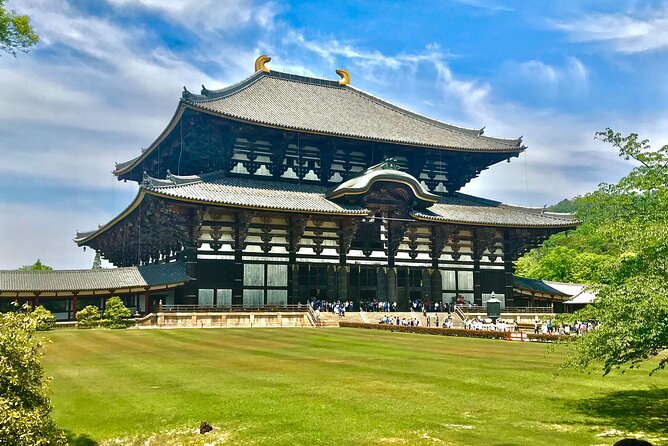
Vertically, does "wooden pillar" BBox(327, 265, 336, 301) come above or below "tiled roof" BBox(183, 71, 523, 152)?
below

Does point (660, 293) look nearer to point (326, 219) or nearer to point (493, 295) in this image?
point (326, 219)

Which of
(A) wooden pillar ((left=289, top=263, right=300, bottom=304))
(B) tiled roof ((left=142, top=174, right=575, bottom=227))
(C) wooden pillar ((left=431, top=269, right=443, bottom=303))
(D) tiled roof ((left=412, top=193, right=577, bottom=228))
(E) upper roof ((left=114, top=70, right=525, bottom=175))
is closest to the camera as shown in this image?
(B) tiled roof ((left=142, top=174, right=575, bottom=227))

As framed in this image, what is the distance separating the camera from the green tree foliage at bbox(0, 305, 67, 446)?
9781 millimetres

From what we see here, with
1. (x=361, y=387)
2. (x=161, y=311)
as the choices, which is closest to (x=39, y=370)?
(x=361, y=387)

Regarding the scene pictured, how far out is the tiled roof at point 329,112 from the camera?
184 ft

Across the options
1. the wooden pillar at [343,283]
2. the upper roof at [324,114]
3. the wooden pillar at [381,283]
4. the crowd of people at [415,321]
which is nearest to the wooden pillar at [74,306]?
the upper roof at [324,114]

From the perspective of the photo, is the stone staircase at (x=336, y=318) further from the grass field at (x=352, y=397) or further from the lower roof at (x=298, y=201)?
the grass field at (x=352, y=397)

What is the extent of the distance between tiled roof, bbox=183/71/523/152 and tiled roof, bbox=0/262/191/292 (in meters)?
14.3

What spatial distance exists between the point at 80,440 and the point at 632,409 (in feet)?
43.0

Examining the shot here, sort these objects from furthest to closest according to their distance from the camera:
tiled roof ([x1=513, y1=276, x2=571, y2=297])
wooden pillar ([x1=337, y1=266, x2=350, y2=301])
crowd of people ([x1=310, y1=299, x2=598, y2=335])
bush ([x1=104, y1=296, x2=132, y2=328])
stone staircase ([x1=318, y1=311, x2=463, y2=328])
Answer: tiled roof ([x1=513, y1=276, x2=571, y2=297]) < wooden pillar ([x1=337, y1=266, x2=350, y2=301]) < crowd of people ([x1=310, y1=299, x2=598, y2=335]) < stone staircase ([x1=318, y1=311, x2=463, y2=328]) < bush ([x1=104, y1=296, x2=132, y2=328])

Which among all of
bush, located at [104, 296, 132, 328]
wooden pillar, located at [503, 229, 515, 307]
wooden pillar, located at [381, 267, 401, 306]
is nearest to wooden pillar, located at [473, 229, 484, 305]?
wooden pillar, located at [503, 229, 515, 307]

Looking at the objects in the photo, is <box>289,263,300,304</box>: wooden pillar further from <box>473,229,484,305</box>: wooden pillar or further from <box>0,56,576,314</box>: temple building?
<box>473,229,484,305</box>: wooden pillar

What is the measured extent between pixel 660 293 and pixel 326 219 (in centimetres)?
4138

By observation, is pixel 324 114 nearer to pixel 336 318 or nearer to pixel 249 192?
pixel 249 192
